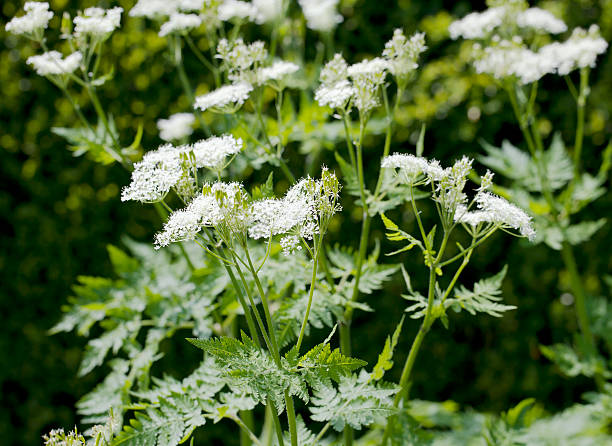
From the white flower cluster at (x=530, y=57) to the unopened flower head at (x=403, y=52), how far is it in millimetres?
841

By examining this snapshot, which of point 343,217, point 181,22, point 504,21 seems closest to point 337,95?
point 181,22

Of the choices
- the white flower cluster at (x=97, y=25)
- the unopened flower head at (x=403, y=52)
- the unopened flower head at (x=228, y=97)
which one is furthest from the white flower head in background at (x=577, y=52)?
the white flower cluster at (x=97, y=25)

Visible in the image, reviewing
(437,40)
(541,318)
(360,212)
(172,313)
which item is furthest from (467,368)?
(172,313)

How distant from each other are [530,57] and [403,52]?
115cm

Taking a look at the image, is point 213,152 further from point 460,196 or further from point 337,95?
point 460,196

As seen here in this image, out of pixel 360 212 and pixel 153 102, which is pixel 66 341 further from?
pixel 360 212

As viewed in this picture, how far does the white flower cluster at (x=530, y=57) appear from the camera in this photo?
3104 mm

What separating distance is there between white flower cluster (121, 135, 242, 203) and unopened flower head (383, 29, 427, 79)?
790 millimetres

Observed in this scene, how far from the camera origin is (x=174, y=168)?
75.8 inches

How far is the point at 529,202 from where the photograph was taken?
11.1 feet

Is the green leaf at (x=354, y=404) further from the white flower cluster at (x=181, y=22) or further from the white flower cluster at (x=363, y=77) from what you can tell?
the white flower cluster at (x=181, y=22)

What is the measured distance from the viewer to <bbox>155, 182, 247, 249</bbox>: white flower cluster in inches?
66.5

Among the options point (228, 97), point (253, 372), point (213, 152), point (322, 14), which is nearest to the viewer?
point (253, 372)

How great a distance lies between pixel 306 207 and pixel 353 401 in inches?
28.6
